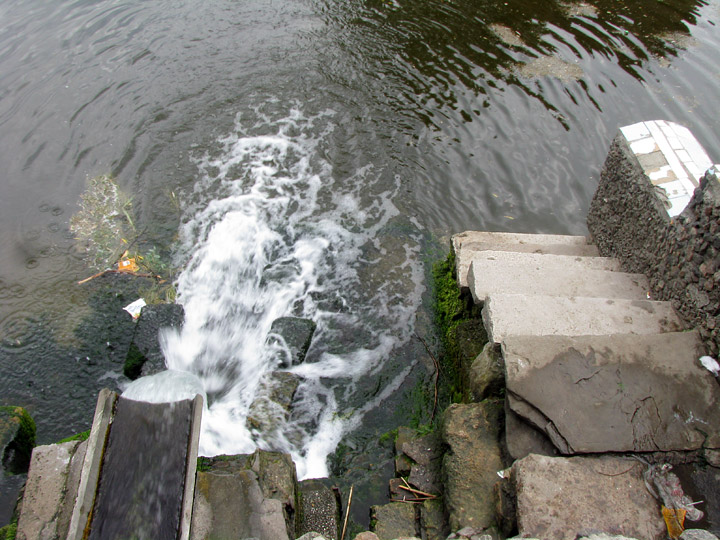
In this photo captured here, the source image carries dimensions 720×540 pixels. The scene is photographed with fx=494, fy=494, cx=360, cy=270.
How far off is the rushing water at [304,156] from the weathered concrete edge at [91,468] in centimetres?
113

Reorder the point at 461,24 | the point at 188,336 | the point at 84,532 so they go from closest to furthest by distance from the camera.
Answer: the point at 84,532 → the point at 188,336 → the point at 461,24

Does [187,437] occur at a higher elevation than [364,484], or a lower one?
higher

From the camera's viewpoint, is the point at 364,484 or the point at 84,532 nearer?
the point at 84,532

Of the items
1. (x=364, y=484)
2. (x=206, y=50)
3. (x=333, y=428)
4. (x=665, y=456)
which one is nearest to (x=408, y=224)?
(x=333, y=428)

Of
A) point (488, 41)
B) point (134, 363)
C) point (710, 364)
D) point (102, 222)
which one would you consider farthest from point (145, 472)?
point (488, 41)

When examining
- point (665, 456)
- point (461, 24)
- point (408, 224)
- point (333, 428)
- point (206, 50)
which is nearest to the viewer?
point (665, 456)

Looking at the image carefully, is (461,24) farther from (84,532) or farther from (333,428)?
(84,532)

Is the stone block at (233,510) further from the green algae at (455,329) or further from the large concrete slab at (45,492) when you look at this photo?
the green algae at (455,329)

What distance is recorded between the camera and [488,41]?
10.7 meters

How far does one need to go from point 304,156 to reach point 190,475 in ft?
19.7

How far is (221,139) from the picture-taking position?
8.48 metres

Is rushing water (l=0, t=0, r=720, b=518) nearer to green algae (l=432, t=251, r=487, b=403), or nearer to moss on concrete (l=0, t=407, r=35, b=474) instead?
green algae (l=432, t=251, r=487, b=403)

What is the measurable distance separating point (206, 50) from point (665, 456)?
34.3 feet

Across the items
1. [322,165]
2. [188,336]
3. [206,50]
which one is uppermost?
[206,50]
